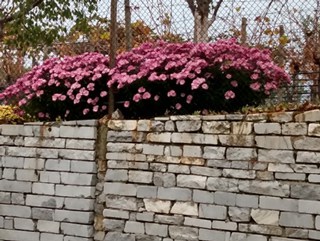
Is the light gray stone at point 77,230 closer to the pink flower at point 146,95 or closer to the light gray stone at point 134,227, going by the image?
the light gray stone at point 134,227

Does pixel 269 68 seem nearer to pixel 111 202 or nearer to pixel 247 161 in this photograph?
pixel 247 161

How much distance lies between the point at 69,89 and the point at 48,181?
793 millimetres

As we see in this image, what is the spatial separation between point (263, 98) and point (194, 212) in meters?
1.23

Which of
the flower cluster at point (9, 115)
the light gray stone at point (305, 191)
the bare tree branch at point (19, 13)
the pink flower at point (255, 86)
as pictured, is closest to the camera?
the light gray stone at point (305, 191)

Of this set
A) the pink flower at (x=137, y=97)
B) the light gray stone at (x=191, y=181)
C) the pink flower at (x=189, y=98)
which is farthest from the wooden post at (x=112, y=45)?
the light gray stone at (x=191, y=181)

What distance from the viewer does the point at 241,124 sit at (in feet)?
14.1

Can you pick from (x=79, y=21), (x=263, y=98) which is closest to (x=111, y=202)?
(x=263, y=98)

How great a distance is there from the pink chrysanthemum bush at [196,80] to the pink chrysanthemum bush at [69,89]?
7.3 inches

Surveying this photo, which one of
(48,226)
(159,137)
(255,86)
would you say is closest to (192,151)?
(159,137)

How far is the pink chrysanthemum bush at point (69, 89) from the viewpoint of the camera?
514cm

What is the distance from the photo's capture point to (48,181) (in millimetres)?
4957

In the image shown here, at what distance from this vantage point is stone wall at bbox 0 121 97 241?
4.82 metres

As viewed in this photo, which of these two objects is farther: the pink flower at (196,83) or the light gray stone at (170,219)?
the pink flower at (196,83)

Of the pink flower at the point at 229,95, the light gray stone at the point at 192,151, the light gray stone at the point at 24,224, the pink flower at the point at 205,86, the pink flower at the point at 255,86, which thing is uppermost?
the pink flower at the point at 255,86
